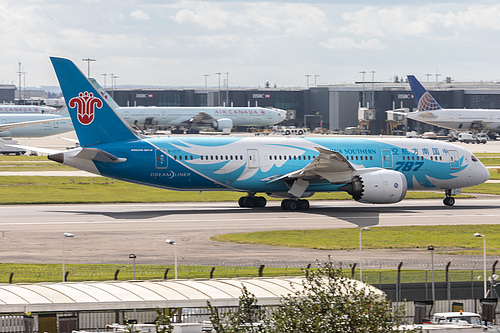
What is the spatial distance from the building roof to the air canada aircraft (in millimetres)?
26045

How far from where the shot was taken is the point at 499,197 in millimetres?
66750

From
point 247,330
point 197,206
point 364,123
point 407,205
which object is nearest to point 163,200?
point 197,206

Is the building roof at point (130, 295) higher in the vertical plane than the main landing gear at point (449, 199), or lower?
higher

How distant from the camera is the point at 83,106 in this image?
5016 centimetres

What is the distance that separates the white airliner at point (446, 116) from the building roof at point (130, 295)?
135611 mm

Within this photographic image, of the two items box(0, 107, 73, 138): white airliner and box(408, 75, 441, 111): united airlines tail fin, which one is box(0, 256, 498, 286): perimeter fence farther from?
box(408, 75, 441, 111): united airlines tail fin

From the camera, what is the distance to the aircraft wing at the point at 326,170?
51.2 m

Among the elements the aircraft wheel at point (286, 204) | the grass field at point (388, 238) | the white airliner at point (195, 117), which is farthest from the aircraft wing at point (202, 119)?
the grass field at point (388, 238)

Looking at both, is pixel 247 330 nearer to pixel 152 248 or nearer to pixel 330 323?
pixel 330 323

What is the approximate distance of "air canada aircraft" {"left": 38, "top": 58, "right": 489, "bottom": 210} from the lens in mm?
50219

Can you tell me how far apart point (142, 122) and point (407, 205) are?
115 m

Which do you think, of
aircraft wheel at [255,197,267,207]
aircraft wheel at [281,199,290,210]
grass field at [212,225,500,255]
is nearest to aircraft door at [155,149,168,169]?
aircraft wheel at [255,197,267,207]

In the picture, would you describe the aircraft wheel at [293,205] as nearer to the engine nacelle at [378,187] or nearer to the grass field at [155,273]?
the engine nacelle at [378,187]

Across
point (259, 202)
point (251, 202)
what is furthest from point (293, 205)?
point (251, 202)
